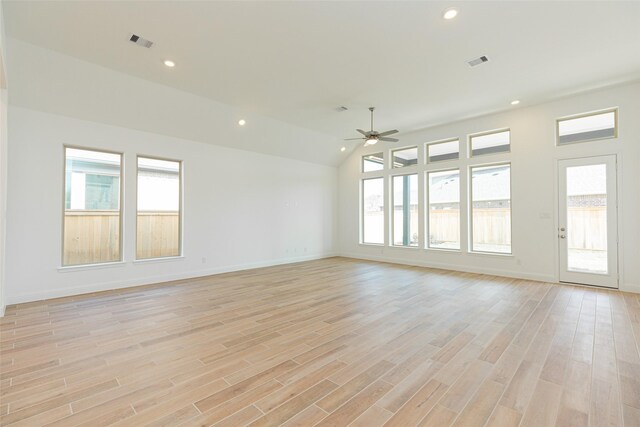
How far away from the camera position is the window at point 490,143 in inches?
253

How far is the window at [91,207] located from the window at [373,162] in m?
6.39

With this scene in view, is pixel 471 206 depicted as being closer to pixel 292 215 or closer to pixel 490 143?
pixel 490 143

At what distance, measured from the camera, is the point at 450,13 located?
126 inches

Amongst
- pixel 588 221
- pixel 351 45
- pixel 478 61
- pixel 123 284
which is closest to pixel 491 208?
pixel 588 221

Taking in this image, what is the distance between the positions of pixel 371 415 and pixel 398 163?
7283 millimetres

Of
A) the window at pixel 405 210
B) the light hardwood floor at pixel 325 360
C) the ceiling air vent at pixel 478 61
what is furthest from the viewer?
the window at pixel 405 210

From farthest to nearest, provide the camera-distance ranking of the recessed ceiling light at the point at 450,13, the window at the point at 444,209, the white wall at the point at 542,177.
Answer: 1. the window at the point at 444,209
2. the white wall at the point at 542,177
3. the recessed ceiling light at the point at 450,13

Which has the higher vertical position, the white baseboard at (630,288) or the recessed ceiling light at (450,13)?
the recessed ceiling light at (450,13)

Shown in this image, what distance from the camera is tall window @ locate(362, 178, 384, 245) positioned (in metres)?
8.76

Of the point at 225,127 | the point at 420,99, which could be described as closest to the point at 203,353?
the point at 225,127

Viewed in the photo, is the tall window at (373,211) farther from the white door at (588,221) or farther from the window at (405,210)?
the white door at (588,221)

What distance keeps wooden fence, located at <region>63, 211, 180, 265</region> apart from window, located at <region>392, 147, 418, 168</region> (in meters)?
5.94

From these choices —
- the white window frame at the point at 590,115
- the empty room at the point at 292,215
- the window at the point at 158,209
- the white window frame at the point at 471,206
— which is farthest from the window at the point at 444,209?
the window at the point at 158,209

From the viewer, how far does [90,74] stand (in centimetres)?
438
